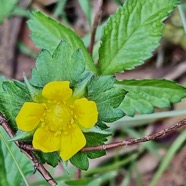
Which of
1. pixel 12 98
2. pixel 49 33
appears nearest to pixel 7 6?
pixel 49 33

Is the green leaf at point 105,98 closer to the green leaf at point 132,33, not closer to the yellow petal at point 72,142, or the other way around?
the yellow petal at point 72,142

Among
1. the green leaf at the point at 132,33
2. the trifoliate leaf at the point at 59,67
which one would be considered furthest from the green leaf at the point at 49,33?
the trifoliate leaf at the point at 59,67

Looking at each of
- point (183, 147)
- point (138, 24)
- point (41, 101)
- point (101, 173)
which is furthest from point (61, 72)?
point (183, 147)

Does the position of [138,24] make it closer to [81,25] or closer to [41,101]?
[41,101]

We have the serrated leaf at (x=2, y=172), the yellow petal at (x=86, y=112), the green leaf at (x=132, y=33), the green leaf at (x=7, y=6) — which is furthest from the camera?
the green leaf at (x=7, y=6)

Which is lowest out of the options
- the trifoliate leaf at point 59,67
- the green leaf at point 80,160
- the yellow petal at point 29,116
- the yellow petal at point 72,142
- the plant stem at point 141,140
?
the green leaf at point 80,160

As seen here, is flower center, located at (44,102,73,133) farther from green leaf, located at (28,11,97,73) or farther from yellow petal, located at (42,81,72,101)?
green leaf, located at (28,11,97,73)
